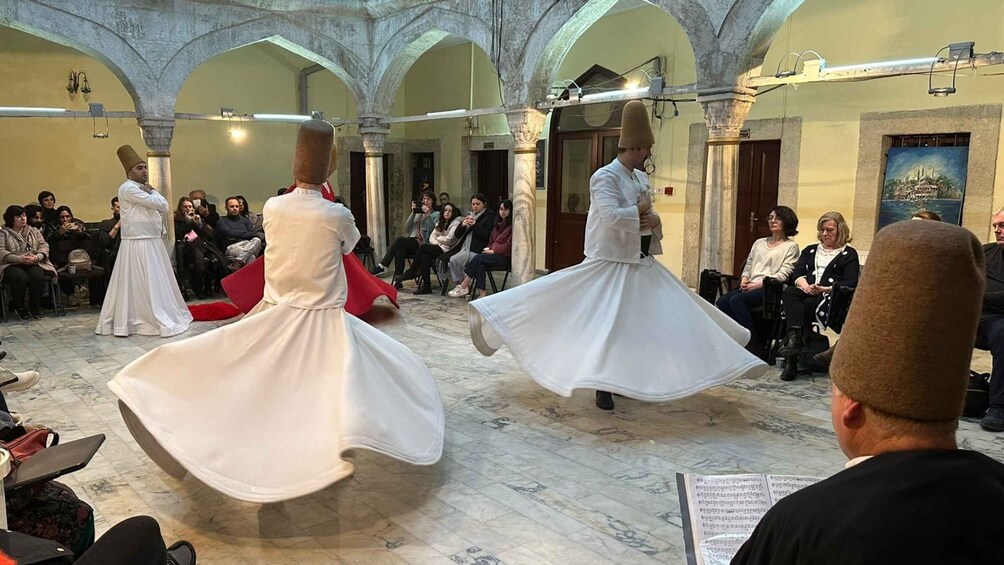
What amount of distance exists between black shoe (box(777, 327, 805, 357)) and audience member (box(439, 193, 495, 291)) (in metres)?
4.29

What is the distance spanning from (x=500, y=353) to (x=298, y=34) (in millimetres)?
6030

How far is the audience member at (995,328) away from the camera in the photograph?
4.18 metres

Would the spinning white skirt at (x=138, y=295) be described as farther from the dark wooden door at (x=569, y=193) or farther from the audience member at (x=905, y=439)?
the audience member at (x=905, y=439)

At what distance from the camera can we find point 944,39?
705 cm

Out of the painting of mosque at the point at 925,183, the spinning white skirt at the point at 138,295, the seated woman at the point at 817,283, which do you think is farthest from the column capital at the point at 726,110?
the spinning white skirt at the point at 138,295

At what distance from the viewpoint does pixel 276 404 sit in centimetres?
297

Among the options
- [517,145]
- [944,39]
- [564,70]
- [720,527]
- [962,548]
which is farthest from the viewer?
[564,70]

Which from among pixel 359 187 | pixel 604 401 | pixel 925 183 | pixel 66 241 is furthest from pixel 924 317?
pixel 359 187

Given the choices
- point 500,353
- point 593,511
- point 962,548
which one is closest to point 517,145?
point 500,353

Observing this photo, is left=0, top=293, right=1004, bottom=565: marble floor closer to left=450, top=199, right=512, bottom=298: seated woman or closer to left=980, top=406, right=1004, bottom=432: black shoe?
left=980, top=406, right=1004, bottom=432: black shoe

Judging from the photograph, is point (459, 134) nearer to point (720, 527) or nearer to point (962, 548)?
point (720, 527)

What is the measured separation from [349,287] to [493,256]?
7.50 ft

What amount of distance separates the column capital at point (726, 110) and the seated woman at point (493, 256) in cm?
284

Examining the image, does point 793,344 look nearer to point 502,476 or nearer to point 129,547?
point 502,476
